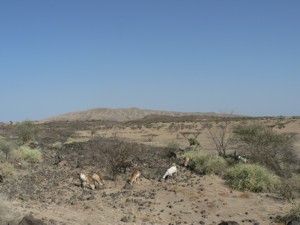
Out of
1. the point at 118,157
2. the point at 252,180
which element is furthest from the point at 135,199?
the point at 252,180

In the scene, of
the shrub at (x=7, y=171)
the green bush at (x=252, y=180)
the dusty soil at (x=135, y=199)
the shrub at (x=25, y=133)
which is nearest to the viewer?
the dusty soil at (x=135, y=199)

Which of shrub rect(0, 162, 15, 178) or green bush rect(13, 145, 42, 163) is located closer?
shrub rect(0, 162, 15, 178)

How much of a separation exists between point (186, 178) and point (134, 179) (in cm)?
234

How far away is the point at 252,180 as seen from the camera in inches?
656

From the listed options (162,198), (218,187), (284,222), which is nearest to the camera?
(284,222)

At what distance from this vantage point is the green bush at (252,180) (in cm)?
1653

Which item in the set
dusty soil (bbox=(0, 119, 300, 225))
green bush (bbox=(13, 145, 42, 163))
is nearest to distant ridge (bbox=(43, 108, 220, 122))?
green bush (bbox=(13, 145, 42, 163))

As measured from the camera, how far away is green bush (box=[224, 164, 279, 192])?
651 inches

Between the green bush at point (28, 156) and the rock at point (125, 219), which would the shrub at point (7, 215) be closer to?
the rock at point (125, 219)

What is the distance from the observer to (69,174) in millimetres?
19359

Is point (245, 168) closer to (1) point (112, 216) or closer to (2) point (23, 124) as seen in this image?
(1) point (112, 216)

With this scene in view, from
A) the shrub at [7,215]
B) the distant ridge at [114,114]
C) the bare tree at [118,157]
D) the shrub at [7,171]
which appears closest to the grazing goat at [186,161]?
the bare tree at [118,157]

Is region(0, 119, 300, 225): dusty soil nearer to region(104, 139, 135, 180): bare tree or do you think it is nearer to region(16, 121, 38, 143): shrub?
region(104, 139, 135, 180): bare tree

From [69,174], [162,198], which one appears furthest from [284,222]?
[69,174]
